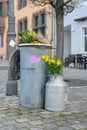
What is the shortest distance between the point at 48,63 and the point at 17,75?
1.71 meters

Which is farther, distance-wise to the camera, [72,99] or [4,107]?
[72,99]

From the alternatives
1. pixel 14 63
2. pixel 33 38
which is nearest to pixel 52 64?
pixel 33 38

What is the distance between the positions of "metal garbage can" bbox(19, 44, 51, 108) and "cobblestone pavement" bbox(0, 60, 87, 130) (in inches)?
9.0

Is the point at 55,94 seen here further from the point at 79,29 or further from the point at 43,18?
the point at 43,18

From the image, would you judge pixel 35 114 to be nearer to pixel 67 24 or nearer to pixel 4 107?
pixel 4 107

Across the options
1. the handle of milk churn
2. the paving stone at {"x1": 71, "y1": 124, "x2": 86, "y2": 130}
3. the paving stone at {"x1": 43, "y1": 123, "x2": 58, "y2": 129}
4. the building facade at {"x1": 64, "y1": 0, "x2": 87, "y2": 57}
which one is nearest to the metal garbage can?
the handle of milk churn

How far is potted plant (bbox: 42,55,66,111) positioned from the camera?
6.91 metres

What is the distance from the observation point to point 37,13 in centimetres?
3262

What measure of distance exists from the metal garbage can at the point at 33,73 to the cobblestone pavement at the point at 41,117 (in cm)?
23

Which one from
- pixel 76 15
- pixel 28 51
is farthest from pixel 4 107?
pixel 76 15

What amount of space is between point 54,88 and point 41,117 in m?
→ 0.74

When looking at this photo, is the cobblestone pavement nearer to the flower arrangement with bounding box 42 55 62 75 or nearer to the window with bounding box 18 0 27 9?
the flower arrangement with bounding box 42 55 62 75

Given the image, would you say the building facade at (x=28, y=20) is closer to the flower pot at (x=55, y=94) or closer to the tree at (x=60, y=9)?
the tree at (x=60, y=9)

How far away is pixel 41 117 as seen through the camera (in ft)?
21.1
